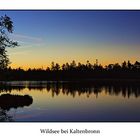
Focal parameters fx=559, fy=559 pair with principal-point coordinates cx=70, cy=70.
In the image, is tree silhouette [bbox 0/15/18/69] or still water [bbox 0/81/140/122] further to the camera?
tree silhouette [bbox 0/15/18/69]

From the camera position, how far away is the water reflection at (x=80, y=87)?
27.3 ft

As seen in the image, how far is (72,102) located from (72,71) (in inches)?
20.9

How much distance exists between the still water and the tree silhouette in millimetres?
366

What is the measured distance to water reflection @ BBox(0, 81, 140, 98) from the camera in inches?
328

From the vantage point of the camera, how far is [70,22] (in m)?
8.20

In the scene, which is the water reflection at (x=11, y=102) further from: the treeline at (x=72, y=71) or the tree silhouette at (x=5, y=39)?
the tree silhouette at (x=5, y=39)
